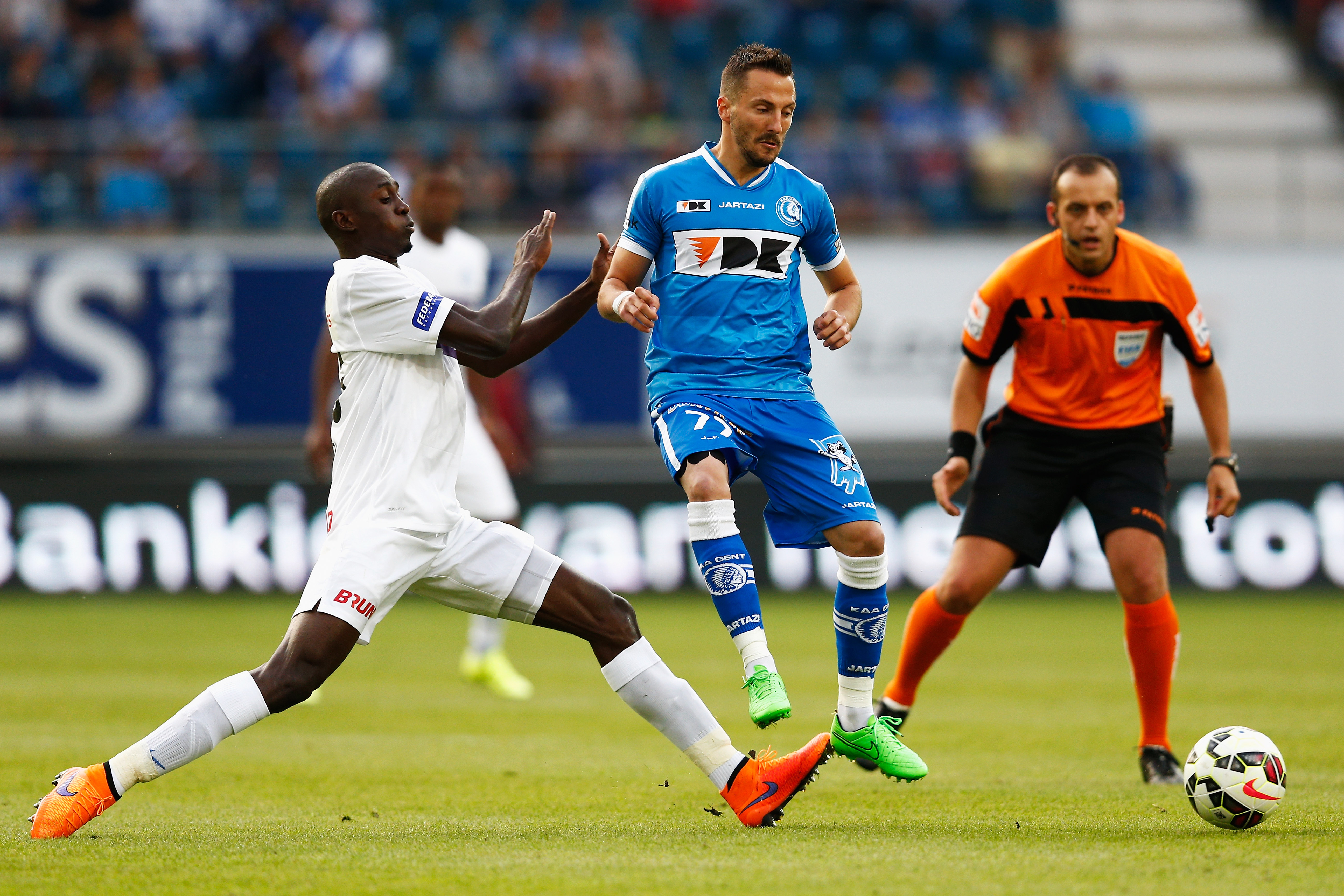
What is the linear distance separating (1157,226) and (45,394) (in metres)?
11.4

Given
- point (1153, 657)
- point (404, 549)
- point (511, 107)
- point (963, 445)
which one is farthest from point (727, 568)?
point (511, 107)

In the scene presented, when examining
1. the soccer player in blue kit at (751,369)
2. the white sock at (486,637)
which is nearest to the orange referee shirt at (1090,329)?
the soccer player in blue kit at (751,369)

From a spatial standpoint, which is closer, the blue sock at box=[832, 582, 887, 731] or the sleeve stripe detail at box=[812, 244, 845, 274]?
the blue sock at box=[832, 582, 887, 731]

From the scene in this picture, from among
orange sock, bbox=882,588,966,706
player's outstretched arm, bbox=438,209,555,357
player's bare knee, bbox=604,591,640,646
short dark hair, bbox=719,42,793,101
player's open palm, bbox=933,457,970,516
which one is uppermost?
short dark hair, bbox=719,42,793,101

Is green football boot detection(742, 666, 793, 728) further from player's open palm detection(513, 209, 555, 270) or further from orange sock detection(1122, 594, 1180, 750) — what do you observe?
orange sock detection(1122, 594, 1180, 750)

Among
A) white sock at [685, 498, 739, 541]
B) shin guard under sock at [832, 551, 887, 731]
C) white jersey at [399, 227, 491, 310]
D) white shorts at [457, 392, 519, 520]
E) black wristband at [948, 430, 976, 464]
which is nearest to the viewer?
white sock at [685, 498, 739, 541]

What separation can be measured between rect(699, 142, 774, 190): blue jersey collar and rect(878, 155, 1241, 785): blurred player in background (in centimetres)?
129

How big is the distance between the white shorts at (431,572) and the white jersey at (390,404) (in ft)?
0.20

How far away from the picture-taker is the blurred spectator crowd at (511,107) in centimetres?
1625

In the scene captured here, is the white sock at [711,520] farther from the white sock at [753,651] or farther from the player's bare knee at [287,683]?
the player's bare knee at [287,683]

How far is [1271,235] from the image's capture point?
56.0 feet

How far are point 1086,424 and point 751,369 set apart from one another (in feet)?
5.47

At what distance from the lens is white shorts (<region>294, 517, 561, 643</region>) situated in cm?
496

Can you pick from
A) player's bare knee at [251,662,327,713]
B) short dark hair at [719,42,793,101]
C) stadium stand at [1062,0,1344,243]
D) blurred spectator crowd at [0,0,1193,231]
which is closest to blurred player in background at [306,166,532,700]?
short dark hair at [719,42,793,101]
